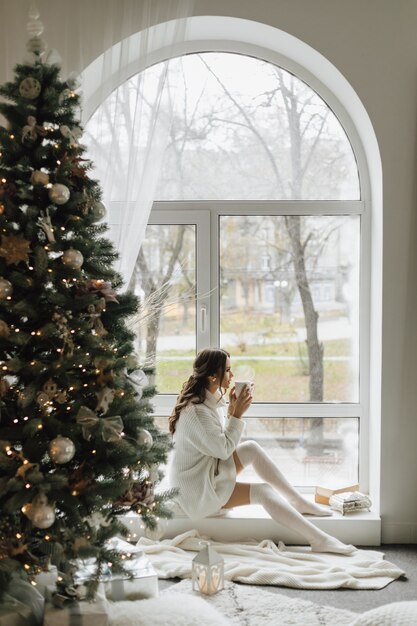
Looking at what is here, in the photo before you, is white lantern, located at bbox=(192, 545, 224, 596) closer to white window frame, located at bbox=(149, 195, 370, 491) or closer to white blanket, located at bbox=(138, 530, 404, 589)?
white blanket, located at bbox=(138, 530, 404, 589)

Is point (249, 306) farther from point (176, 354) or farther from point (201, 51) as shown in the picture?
point (201, 51)

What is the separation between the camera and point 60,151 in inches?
105

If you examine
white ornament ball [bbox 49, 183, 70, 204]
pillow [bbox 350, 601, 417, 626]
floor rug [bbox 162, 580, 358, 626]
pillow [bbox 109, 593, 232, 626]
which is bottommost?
floor rug [bbox 162, 580, 358, 626]

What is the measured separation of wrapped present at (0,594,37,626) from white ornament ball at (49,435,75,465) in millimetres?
508

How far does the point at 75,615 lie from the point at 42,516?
487 mm

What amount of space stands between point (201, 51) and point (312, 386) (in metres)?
1.94

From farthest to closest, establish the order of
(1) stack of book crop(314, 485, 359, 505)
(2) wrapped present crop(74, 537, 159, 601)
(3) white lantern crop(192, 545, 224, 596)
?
(1) stack of book crop(314, 485, 359, 505)
(3) white lantern crop(192, 545, 224, 596)
(2) wrapped present crop(74, 537, 159, 601)

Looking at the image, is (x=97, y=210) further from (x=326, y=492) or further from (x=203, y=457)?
(x=326, y=492)

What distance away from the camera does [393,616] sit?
2.04 meters

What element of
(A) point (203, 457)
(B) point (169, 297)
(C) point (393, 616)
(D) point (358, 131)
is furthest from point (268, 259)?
(C) point (393, 616)

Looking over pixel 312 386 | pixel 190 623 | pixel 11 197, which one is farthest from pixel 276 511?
pixel 11 197

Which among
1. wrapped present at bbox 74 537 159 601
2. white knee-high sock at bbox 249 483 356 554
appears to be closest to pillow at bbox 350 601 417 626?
wrapped present at bbox 74 537 159 601

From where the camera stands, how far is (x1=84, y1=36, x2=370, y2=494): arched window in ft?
13.9

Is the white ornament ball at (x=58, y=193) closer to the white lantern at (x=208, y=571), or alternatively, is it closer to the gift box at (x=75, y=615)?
the gift box at (x=75, y=615)
